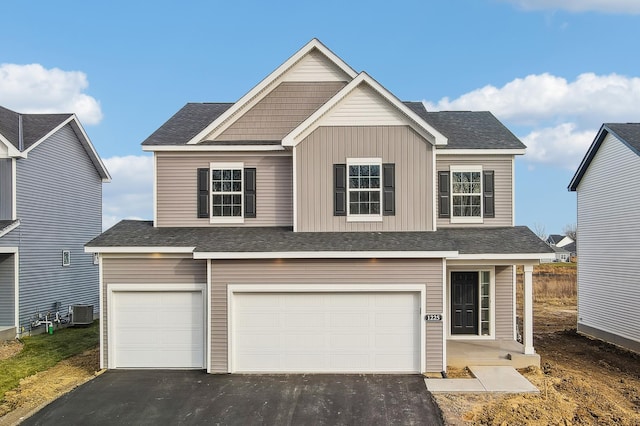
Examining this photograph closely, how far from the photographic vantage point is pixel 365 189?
14.3m

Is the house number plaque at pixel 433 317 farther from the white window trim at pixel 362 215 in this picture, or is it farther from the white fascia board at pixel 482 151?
the white fascia board at pixel 482 151

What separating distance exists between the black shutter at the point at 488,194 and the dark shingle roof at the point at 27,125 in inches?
613

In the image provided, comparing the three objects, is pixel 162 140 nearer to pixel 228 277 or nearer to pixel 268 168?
pixel 268 168

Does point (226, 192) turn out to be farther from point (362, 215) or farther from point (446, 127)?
point (446, 127)

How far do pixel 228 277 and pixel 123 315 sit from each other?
3043 millimetres

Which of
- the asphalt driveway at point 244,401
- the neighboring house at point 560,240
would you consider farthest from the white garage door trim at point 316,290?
the neighboring house at point 560,240

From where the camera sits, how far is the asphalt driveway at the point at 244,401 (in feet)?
32.5

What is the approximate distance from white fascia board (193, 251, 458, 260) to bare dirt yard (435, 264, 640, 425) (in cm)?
318

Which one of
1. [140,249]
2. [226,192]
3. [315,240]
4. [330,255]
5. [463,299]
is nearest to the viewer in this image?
[330,255]

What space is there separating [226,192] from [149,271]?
321 centimetres

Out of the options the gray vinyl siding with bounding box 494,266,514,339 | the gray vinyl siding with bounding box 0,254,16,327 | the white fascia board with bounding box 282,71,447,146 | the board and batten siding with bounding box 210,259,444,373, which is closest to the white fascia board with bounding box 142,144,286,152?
the white fascia board with bounding box 282,71,447,146

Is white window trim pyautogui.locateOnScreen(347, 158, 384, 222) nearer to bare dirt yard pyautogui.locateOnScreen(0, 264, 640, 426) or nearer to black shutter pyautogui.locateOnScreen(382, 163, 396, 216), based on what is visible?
black shutter pyautogui.locateOnScreen(382, 163, 396, 216)

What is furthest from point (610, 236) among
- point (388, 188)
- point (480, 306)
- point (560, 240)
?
point (560, 240)

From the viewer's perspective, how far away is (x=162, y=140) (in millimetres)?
15602
